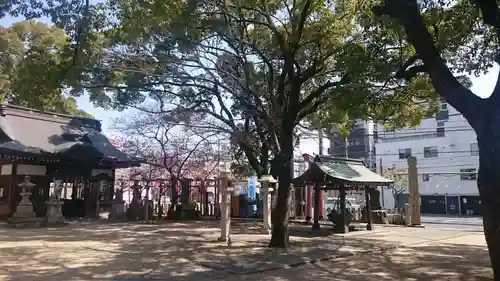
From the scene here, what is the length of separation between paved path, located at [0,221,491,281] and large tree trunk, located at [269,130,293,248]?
398 millimetres

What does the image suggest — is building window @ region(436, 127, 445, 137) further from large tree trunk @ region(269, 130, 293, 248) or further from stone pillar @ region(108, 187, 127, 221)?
large tree trunk @ region(269, 130, 293, 248)

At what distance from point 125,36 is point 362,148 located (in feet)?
126

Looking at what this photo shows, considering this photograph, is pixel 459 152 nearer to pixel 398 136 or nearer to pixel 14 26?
pixel 398 136

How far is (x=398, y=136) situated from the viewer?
135 ft

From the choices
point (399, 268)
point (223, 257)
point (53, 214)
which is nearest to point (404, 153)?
point (53, 214)

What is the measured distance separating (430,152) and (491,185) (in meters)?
35.3

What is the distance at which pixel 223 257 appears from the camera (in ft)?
30.5

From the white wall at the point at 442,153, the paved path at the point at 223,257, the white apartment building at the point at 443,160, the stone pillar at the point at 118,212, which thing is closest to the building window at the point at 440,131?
the white apartment building at the point at 443,160

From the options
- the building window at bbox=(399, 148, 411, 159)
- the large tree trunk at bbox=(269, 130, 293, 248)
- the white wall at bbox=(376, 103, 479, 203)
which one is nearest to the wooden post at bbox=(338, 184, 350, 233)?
the large tree trunk at bbox=(269, 130, 293, 248)

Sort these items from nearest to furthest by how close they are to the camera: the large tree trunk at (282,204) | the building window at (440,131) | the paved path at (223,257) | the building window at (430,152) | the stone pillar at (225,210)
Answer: the paved path at (223,257) → the large tree trunk at (282,204) → the stone pillar at (225,210) → the building window at (440,131) → the building window at (430,152)

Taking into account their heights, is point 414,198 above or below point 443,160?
below

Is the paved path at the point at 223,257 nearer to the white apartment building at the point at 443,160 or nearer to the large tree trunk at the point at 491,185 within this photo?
the large tree trunk at the point at 491,185

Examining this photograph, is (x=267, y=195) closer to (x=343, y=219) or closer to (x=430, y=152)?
(x=343, y=219)

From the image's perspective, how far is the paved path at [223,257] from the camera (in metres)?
7.59
